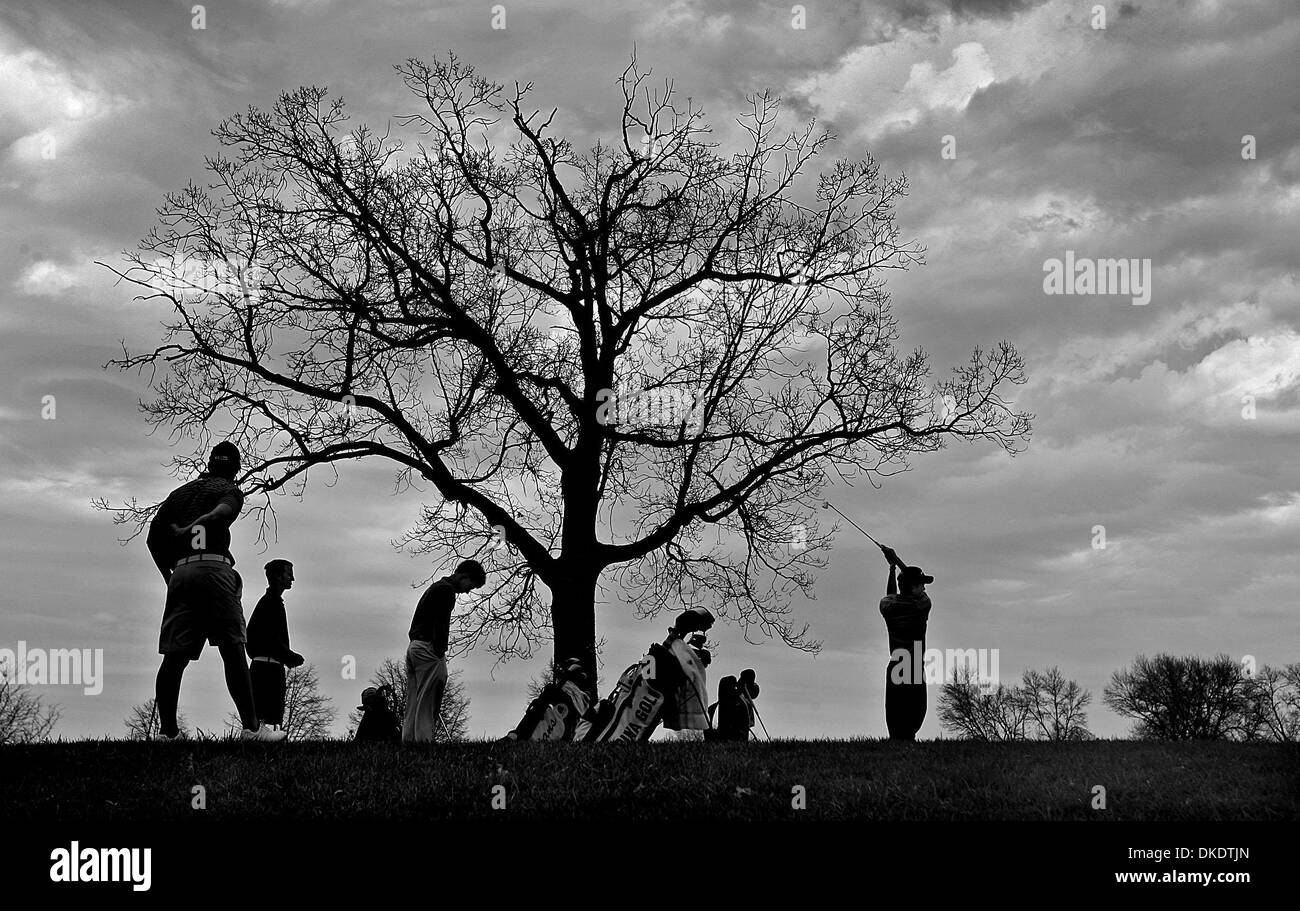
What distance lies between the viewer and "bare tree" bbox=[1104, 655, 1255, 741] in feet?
169

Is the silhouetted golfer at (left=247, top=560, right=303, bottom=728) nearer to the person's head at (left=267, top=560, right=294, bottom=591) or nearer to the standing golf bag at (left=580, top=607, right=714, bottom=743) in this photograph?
the person's head at (left=267, top=560, right=294, bottom=591)

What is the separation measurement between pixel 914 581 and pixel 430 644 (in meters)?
5.96

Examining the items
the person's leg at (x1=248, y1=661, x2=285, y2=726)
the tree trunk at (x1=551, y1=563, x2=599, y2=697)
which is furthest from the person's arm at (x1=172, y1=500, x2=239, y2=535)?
the tree trunk at (x1=551, y1=563, x2=599, y2=697)

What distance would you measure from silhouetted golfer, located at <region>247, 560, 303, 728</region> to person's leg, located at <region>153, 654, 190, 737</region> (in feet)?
7.91

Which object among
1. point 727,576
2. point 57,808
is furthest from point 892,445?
point 57,808

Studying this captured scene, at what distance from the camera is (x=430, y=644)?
557 inches

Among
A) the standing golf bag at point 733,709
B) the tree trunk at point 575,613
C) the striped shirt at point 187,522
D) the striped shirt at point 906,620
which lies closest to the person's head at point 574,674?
the standing golf bag at point 733,709

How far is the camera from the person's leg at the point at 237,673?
39.9 ft

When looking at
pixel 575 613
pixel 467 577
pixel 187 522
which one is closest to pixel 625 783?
pixel 467 577

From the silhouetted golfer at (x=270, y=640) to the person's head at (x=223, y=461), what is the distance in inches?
106

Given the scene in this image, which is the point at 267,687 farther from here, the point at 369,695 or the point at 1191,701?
the point at 1191,701
